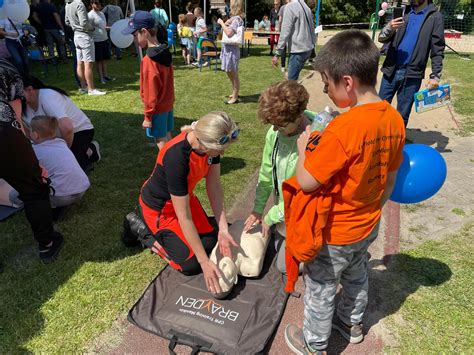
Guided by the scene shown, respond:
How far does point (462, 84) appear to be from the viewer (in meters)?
8.93

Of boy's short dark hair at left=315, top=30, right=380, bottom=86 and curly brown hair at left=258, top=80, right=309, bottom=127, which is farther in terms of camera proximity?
curly brown hair at left=258, top=80, right=309, bottom=127

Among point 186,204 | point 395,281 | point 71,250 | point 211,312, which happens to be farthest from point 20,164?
point 395,281

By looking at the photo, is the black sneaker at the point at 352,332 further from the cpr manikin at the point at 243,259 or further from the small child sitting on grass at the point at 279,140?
the cpr manikin at the point at 243,259

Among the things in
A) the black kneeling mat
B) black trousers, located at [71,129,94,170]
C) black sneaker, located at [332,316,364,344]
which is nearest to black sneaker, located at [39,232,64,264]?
the black kneeling mat

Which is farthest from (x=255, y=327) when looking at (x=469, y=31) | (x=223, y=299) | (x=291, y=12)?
(x=469, y=31)

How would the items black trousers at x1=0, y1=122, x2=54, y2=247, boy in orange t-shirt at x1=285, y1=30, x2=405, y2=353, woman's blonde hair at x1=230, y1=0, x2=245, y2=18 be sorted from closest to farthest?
1. boy in orange t-shirt at x1=285, y1=30, x2=405, y2=353
2. black trousers at x1=0, y1=122, x2=54, y2=247
3. woman's blonde hair at x1=230, y1=0, x2=245, y2=18

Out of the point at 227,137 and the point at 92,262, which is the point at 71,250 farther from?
the point at 227,137

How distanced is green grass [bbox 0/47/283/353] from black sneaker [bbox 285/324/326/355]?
1121 mm

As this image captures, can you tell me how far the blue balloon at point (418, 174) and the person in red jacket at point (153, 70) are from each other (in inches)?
114

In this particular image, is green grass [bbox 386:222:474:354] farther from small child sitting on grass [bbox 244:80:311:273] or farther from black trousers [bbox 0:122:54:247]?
black trousers [bbox 0:122:54:247]

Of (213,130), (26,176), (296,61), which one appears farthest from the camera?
(296,61)

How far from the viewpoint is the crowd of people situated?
5.08ft

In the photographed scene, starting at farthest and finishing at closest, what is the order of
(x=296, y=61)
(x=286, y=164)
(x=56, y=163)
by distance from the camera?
(x=296, y=61) → (x=56, y=163) → (x=286, y=164)

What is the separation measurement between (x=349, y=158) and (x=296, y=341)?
4.29ft
